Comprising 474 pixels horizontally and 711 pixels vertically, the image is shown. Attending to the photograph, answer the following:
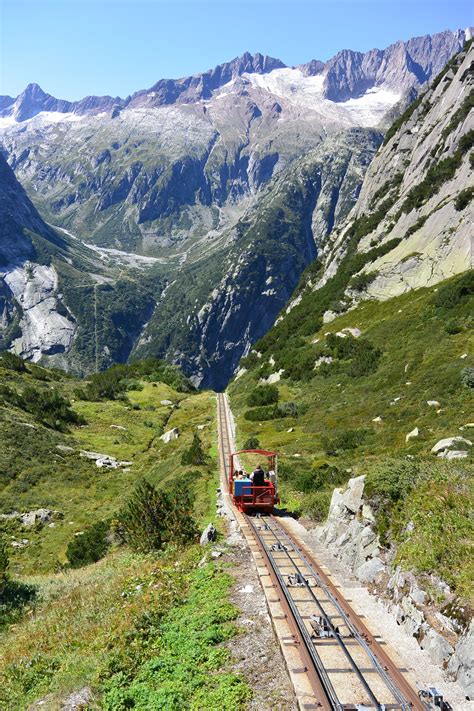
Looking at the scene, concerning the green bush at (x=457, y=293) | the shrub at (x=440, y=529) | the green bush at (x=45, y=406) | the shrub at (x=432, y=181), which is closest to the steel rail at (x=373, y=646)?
the shrub at (x=440, y=529)

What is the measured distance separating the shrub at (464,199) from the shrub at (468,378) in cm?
3613

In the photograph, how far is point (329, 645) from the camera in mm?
10961

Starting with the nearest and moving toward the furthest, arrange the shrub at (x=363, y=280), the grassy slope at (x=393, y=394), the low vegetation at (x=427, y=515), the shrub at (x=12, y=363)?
the low vegetation at (x=427, y=515)
the grassy slope at (x=393, y=394)
the shrub at (x=363, y=280)
the shrub at (x=12, y=363)

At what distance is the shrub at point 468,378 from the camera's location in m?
33.9

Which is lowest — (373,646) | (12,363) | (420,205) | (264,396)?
(373,646)

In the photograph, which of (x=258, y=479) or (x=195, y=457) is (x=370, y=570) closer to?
(x=258, y=479)

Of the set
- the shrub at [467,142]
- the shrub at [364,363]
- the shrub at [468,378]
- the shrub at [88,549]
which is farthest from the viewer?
the shrub at [467,142]

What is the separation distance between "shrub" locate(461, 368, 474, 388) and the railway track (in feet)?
73.6

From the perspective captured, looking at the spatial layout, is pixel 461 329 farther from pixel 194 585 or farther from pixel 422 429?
pixel 194 585

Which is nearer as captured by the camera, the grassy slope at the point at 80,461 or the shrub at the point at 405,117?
the grassy slope at the point at 80,461

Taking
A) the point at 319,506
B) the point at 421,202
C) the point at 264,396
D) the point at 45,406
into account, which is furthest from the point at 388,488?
the point at 421,202

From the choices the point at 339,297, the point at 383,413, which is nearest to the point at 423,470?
the point at 383,413

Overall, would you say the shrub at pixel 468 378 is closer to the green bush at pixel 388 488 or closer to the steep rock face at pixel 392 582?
the green bush at pixel 388 488

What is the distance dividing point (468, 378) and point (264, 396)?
91.2 ft
